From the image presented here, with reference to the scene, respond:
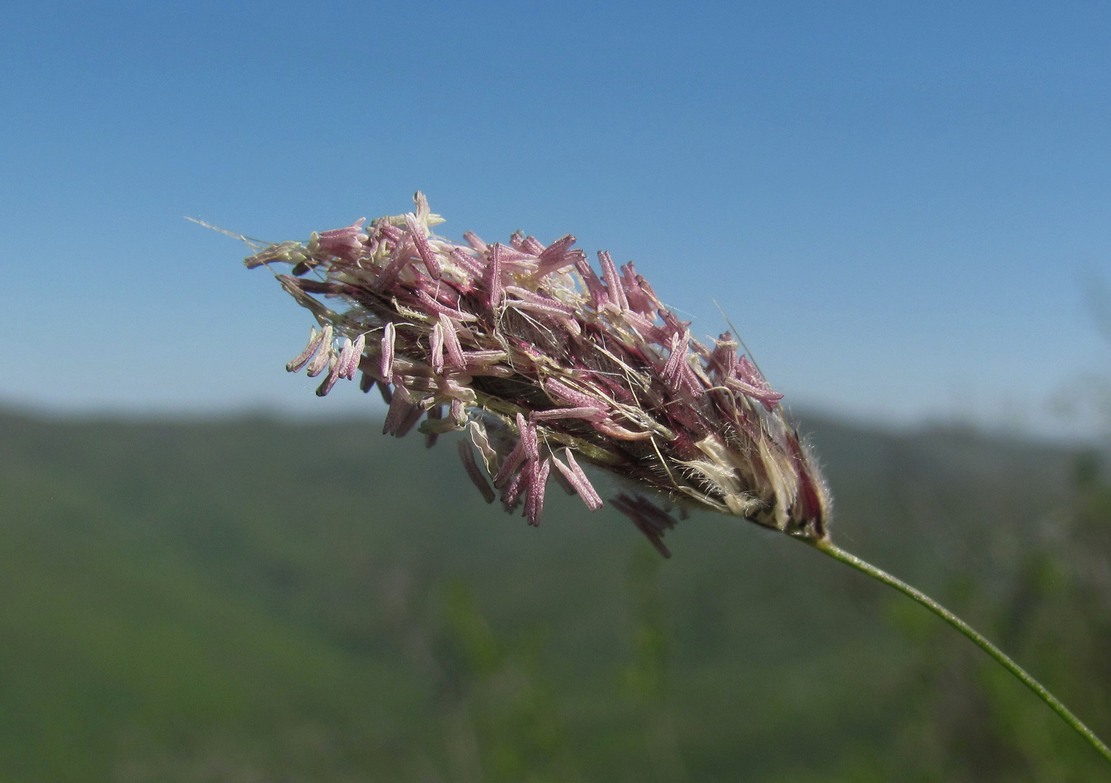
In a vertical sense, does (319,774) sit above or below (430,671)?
below

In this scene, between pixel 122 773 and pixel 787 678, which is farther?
pixel 787 678

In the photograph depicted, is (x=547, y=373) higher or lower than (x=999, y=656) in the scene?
higher

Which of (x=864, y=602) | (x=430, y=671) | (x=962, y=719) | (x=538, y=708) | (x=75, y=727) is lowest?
(x=75, y=727)

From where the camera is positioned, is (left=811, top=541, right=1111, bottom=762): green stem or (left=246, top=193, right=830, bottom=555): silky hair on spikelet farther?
(left=246, top=193, right=830, bottom=555): silky hair on spikelet

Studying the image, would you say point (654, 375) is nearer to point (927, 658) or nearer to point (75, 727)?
point (927, 658)

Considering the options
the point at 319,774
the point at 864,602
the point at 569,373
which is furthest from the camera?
the point at 319,774

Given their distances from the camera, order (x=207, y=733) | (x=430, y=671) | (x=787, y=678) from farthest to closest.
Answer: (x=787, y=678) < (x=207, y=733) < (x=430, y=671)

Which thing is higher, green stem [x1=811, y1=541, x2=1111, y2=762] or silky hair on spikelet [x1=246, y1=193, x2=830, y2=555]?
silky hair on spikelet [x1=246, y1=193, x2=830, y2=555]

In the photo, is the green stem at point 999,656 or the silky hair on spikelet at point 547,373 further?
the silky hair on spikelet at point 547,373

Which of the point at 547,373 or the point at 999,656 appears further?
the point at 547,373

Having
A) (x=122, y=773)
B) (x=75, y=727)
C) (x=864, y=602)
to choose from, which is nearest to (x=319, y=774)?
(x=122, y=773)

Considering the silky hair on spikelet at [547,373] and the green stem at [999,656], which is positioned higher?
the silky hair on spikelet at [547,373]
